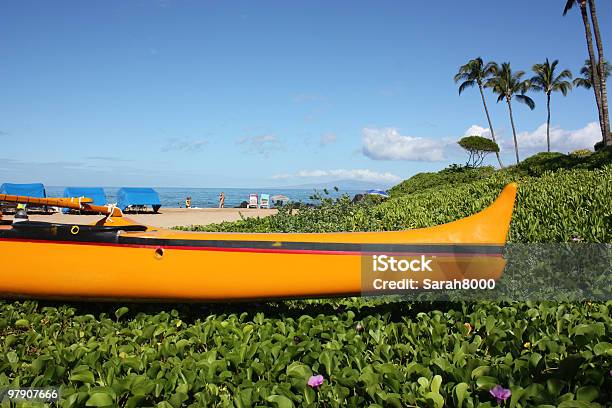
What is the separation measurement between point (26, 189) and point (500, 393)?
30880 millimetres

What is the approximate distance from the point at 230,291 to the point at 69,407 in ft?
5.43

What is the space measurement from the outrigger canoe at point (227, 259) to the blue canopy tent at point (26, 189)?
85.1 feet

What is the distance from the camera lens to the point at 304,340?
120 inches

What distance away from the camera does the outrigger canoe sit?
346 cm

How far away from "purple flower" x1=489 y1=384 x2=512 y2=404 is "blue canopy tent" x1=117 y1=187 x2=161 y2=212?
27.3 meters

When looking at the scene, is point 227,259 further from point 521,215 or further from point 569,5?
point 569,5

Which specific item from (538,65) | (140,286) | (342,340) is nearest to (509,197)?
(342,340)

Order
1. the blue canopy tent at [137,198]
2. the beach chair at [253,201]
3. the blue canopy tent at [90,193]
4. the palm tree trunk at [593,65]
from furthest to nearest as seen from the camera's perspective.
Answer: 1. the beach chair at [253,201]
2. the blue canopy tent at [90,193]
3. the blue canopy tent at [137,198]
4. the palm tree trunk at [593,65]

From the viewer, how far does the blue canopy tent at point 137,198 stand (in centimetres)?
2755

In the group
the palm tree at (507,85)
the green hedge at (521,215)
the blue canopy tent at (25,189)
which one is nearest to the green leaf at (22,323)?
the green hedge at (521,215)

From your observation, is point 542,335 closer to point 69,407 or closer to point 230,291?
point 230,291

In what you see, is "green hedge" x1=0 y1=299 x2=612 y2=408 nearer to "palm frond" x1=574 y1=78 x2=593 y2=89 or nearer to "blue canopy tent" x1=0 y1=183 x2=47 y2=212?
"blue canopy tent" x1=0 y1=183 x2=47 y2=212

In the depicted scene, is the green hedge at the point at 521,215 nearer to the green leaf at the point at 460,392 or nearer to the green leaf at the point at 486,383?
the green leaf at the point at 486,383

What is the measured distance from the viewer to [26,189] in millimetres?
27000
